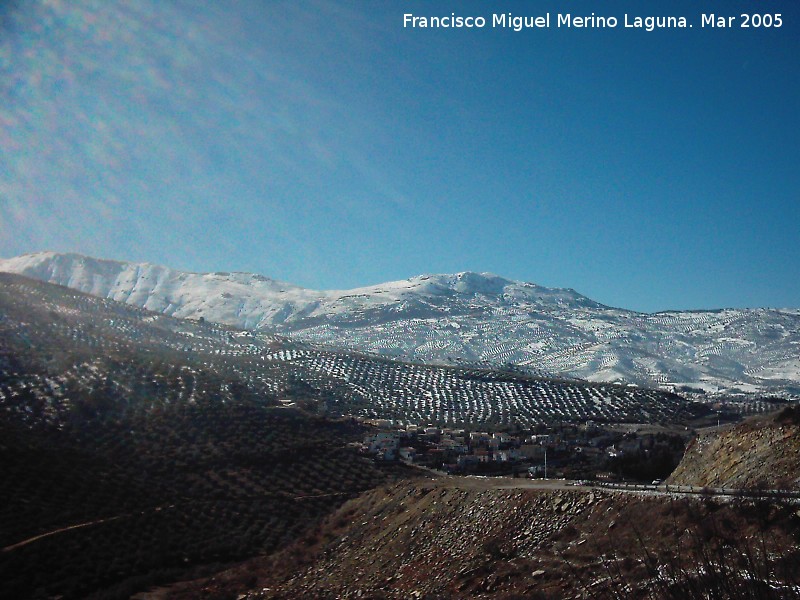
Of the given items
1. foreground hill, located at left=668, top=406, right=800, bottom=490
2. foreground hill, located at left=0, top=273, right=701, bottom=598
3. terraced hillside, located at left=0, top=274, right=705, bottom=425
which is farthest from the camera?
terraced hillside, located at left=0, top=274, right=705, bottom=425

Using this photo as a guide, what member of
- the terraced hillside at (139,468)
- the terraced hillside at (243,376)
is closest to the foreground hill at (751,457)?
the terraced hillside at (139,468)

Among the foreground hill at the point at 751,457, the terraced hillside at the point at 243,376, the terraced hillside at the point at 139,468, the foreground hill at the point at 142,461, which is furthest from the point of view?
the terraced hillside at the point at 243,376

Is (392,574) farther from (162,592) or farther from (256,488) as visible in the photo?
(256,488)

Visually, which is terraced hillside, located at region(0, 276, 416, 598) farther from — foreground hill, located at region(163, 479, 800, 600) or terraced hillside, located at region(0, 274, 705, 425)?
foreground hill, located at region(163, 479, 800, 600)

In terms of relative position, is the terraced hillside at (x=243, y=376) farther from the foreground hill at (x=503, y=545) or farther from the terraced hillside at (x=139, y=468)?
the foreground hill at (x=503, y=545)

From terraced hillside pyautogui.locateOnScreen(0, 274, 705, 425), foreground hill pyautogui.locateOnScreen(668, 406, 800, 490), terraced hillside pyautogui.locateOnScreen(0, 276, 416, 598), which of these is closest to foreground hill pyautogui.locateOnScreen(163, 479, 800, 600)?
terraced hillside pyautogui.locateOnScreen(0, 276, 416, 598)

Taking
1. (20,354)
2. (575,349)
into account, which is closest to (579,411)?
(20,354)

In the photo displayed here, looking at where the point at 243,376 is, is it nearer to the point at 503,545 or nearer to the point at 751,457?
the point at 503,545
